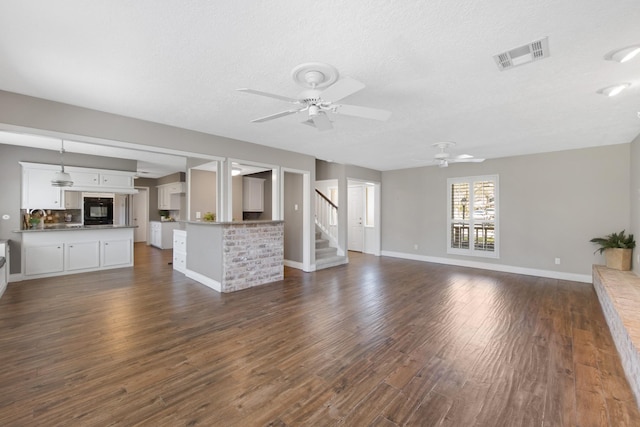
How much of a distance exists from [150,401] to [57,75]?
118 inches

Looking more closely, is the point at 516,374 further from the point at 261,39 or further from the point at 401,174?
the point at 401,174

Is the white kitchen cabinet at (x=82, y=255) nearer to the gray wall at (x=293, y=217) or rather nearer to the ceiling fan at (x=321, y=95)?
the gray wall at (x=293, y=217)

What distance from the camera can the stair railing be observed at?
754 centimetres

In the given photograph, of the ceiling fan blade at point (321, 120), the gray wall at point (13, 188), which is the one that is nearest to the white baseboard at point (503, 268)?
the ceiling fan blade at point (321, 120)

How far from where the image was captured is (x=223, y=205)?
15.6 ft

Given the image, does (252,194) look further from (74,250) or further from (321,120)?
(321,120)

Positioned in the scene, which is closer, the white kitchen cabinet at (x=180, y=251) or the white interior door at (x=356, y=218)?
the white kitchen cabinet at (x=180, y=251)

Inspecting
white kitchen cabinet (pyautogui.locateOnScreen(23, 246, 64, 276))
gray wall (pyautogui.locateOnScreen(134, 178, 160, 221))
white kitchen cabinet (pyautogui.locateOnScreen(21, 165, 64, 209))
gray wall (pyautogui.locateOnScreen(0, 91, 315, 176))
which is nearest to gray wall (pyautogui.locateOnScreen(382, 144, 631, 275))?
gray wall (pyautogui.locateOnScreen(0, 91, 315, 176))

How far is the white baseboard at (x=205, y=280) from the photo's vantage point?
181 inches

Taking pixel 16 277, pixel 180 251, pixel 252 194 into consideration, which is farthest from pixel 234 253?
pixel 16 277

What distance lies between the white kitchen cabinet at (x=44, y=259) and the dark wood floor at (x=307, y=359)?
87 centimetres

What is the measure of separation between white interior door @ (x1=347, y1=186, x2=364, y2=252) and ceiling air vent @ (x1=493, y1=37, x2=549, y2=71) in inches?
257

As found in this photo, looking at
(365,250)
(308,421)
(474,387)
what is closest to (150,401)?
(308,421)

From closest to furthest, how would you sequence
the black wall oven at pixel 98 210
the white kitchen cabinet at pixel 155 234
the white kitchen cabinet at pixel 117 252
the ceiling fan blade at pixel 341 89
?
the ceiling fan blade at pixel 341 89 → the white kitchen cabinet at pixel 117 252 → the black wall oven at pixel 98 210 → the white kitchen cabinet at pixel 155 234
